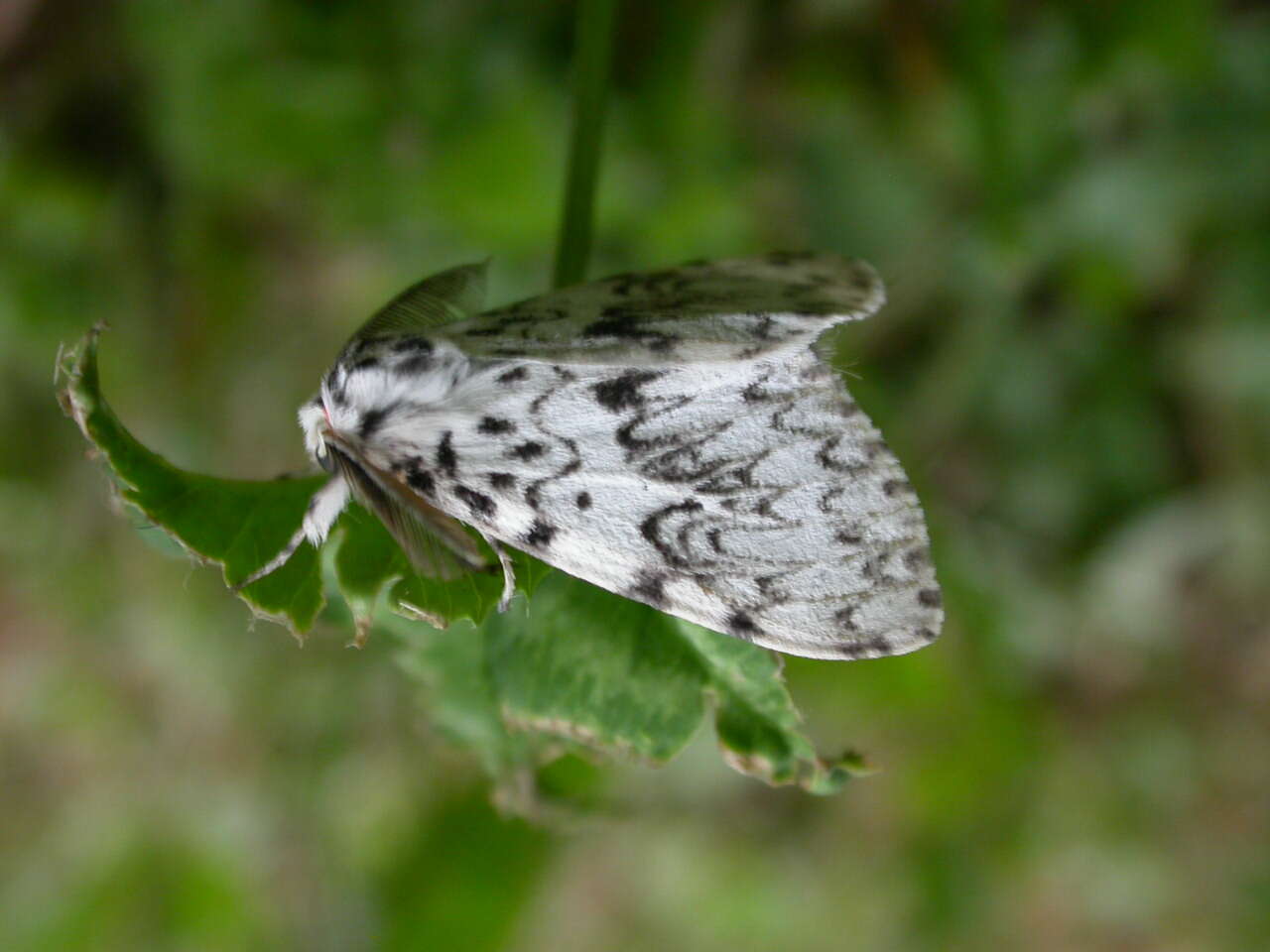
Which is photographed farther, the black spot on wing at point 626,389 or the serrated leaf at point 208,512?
the black spot on wing at point 626,389

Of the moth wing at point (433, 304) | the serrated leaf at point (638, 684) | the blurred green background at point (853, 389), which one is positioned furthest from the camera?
the blurred green background at point (853, 389)

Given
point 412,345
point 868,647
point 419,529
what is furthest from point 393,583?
point 868,647

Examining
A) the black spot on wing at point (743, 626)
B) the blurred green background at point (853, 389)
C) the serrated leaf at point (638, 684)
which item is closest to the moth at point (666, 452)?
the black spot on wing at point (743, 626)

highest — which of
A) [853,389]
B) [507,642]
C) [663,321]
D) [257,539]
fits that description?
[663,321]

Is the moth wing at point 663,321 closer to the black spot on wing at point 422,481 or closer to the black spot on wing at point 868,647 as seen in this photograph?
the black spot on wing at point 422,481

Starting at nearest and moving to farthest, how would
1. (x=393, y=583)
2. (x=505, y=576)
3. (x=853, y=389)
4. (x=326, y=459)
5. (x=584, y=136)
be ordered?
(x=393, y=583) < (x=505, y=576) < (x=326, y=459) < (x=584, y=136) < (x=853, y=389)

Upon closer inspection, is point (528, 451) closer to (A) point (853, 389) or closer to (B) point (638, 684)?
(B) point (638, 684)

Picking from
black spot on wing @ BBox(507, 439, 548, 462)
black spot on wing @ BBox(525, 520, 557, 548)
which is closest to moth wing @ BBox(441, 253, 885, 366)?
black spot on wing @ BBox(507, 439, 548, 462)

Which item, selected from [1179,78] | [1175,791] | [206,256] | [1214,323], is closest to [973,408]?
[1214,323]
